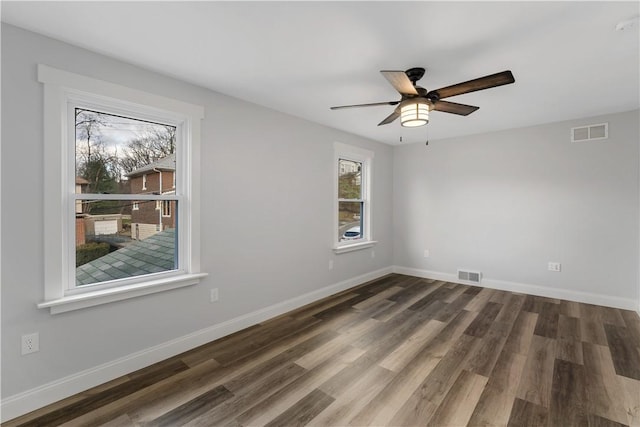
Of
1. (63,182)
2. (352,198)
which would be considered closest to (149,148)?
(63,182)

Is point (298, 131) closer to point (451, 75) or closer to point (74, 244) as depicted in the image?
point (451, 75)

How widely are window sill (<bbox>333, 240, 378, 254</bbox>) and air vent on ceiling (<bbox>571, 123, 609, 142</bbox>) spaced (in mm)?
3138

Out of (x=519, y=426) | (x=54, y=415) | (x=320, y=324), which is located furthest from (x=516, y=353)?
(x=54, y=415)

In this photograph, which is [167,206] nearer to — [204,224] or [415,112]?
[204,224]

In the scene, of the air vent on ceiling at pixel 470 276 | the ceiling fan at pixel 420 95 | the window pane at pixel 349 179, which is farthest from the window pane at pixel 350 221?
the ceiling fan at pixel 420 95

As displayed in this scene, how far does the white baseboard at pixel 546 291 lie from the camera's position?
366 centimetres

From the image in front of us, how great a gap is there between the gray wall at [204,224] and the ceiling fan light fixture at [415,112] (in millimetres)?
1532

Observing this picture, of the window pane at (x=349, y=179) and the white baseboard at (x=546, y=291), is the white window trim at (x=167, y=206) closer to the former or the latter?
the window pane at (x=349, y=179)

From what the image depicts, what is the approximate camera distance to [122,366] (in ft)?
7.38

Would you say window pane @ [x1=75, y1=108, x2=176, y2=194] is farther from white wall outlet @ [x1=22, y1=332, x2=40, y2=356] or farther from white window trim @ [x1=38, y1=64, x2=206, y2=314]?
white wall outlet @ [x1=22, y1=332, x2=40, y2=356]

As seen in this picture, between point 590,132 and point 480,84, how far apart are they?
2972 millimetres

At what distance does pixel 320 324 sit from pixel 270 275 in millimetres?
794

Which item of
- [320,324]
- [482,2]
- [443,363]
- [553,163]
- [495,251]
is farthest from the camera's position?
[495,251]

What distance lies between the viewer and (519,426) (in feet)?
5.74
